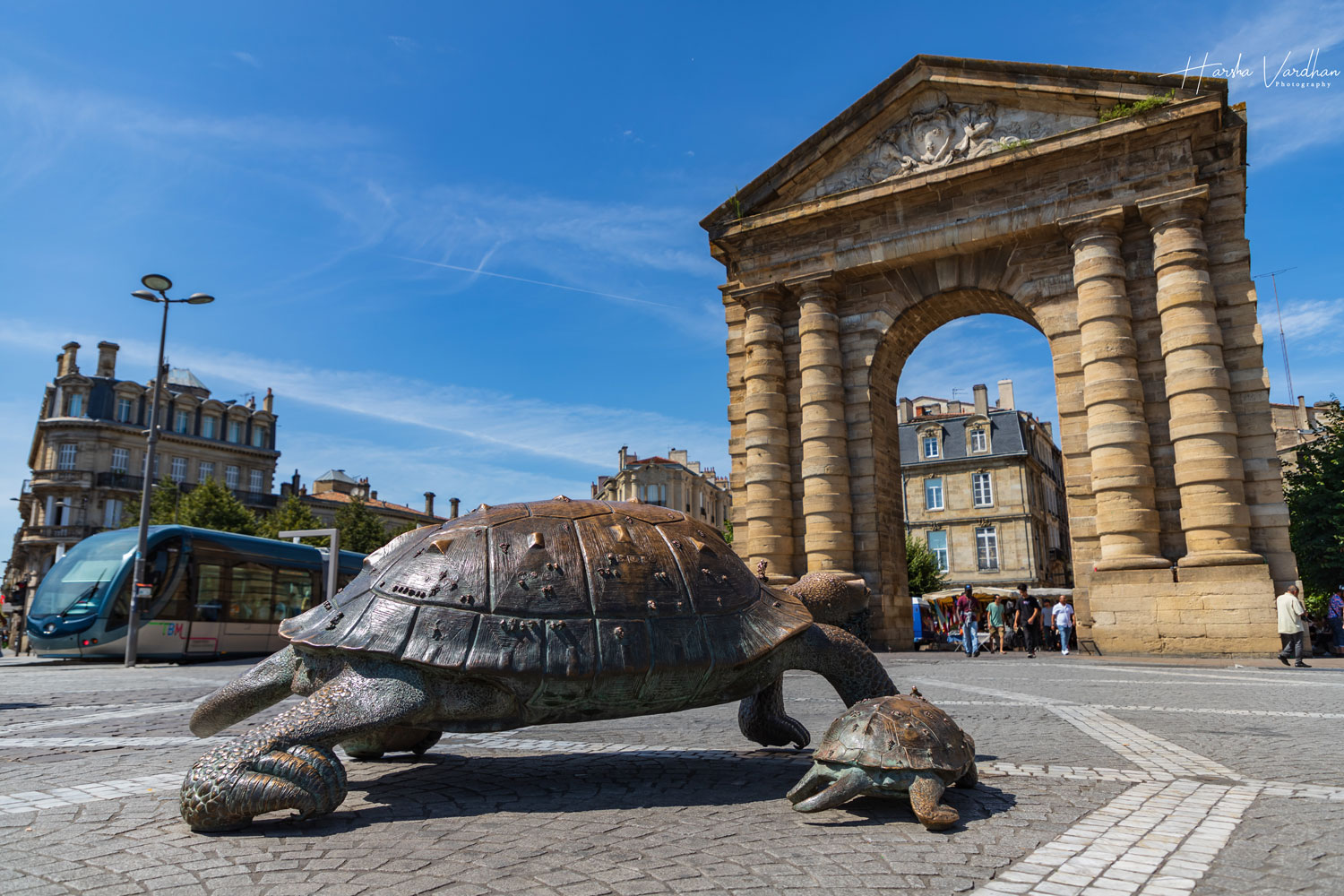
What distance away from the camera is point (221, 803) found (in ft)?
11.1

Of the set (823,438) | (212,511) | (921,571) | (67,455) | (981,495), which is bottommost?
(921,571)

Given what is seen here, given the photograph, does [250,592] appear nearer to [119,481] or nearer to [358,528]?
[358,528]

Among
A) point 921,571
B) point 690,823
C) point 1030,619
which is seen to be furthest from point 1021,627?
point 690,823

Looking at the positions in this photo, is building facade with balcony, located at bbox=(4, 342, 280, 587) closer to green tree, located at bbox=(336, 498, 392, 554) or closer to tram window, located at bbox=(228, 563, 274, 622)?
green tree, located at bbox=(336, 498, 392, 554)

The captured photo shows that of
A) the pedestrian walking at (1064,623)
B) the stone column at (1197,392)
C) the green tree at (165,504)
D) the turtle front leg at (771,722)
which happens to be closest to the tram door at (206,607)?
the turtle front leg at (771,722)

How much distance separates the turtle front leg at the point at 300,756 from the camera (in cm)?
341

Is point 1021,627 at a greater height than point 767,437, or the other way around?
point 767,437

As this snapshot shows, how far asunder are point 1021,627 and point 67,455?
56291mm

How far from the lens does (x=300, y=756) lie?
140 inches

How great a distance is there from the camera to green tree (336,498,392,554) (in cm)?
4666

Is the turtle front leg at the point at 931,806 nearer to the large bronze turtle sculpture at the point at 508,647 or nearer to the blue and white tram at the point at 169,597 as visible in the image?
the large bronze turtle sculpture at the point at 508,647

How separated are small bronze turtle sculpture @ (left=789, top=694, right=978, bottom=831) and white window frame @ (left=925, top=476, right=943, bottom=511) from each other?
46.7 m

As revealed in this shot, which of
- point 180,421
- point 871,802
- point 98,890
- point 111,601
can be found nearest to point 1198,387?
point 871,802

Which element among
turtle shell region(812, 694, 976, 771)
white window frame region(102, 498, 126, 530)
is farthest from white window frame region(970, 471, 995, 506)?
white window frame region(102, 498, 126, 530)
